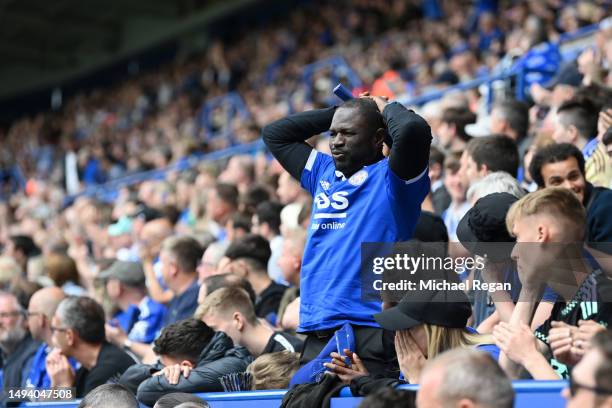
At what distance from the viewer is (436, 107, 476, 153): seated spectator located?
6836 millimetres

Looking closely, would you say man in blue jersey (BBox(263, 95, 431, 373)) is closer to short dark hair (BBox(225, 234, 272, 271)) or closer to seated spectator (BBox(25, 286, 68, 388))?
short dark hair (BBox(225, 234, 272, 271))

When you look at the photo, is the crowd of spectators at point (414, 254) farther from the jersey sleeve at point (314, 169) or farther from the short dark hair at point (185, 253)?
the jersey sleeve at point (314, 169)

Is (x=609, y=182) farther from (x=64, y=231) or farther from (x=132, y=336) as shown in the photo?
(x=64, y=231)

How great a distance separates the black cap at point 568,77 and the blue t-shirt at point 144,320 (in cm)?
336

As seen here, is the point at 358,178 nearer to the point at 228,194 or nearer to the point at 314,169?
the point at 314,169

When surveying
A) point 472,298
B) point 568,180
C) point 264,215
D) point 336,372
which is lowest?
point 336,372

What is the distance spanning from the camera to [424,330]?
334cm

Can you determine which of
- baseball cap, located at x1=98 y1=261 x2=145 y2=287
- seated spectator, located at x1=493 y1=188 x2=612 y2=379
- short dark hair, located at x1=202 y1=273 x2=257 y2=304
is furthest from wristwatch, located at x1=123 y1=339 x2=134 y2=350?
seated spectator, located at x1=493 y1=188 x2=612 y2=379

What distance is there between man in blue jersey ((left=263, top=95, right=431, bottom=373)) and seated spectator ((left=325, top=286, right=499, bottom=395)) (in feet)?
0.86

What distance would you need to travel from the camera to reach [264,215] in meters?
6.76

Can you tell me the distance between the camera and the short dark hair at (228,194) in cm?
784

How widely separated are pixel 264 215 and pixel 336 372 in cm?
337

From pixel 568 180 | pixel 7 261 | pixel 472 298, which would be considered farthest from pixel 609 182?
pixel 7 261

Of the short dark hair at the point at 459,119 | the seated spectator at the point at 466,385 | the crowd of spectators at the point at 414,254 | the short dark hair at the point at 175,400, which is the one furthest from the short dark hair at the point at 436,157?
the seated spectator at the point at 466,385
